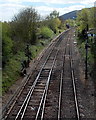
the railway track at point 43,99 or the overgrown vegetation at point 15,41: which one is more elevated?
the overgrown vegetation at point 15,41

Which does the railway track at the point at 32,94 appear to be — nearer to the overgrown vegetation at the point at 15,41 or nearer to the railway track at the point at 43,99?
the railway track at the point at 43,99

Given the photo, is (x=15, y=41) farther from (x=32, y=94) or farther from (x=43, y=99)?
(x=43, y=99)

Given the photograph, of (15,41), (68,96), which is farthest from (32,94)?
(15,41)

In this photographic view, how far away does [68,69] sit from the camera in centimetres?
2358

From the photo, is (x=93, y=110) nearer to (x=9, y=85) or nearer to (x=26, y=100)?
(x=26, y=100)

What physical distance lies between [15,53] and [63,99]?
13093mm

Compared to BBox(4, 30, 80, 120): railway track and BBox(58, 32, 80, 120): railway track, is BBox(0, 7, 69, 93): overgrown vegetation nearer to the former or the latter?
BBox(4, 30, 80, 120): railway track

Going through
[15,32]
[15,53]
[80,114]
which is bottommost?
[80,114]

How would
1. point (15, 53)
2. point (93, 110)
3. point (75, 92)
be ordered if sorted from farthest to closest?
point (15, 53), point (75, 92), point (93, 110)

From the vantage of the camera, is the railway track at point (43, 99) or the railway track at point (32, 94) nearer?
the railway track at point (43, 99)

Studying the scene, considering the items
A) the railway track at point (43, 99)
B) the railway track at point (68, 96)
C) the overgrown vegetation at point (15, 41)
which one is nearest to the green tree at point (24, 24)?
the overgrown vegetation at point (15, 41)

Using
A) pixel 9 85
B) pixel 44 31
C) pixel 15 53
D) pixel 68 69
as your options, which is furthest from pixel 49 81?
pixel 44 31

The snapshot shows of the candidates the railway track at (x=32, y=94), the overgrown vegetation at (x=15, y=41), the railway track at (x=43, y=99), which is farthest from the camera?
the overgrown vegetation at (x=15, y=41)

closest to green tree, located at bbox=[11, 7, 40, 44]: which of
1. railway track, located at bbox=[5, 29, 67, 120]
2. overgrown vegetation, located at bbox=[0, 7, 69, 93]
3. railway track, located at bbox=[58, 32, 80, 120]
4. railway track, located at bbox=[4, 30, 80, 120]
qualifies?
overgrown vegetation, located at bbox=[0, 7, 69, 93]
